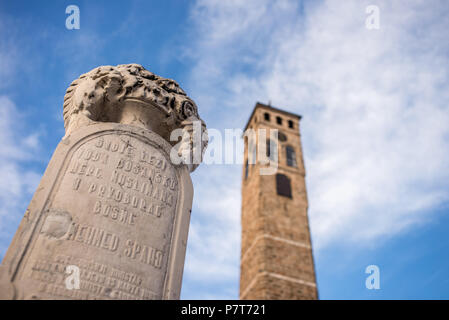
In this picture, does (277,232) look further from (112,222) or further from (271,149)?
(112,222)

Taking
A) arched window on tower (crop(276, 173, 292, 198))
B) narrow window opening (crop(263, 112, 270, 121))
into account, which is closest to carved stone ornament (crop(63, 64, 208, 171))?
arched window on tower (crop(276, 173, 292, 198))

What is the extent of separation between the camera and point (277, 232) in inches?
794

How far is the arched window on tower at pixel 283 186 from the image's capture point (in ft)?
73.7

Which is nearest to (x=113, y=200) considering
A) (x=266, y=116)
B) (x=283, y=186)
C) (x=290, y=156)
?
(x=283, y=186)

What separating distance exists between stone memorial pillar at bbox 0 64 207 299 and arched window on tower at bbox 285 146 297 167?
22.6 metres

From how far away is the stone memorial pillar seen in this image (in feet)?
6.05

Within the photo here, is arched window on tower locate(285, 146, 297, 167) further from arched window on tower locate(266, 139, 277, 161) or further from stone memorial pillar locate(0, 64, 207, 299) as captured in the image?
stone memorial pillar locate(0, 64, 207, 299)

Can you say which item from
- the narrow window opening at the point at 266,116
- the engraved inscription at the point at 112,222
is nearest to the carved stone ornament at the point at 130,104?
the engraved inscription at the point at 112,222

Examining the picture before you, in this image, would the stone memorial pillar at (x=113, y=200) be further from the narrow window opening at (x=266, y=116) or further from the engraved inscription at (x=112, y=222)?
the narrow window opening at (x=266, y=116)

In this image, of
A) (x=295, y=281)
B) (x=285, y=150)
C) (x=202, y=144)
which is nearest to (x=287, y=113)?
(x=285, y=150)

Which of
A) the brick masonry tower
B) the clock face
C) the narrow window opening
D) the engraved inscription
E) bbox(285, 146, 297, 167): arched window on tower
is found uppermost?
the narrow window opening

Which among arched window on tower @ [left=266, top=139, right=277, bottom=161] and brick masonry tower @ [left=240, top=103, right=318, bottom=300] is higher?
arched window on tower @ [left=266, top=139, right=277, bottom=161]
